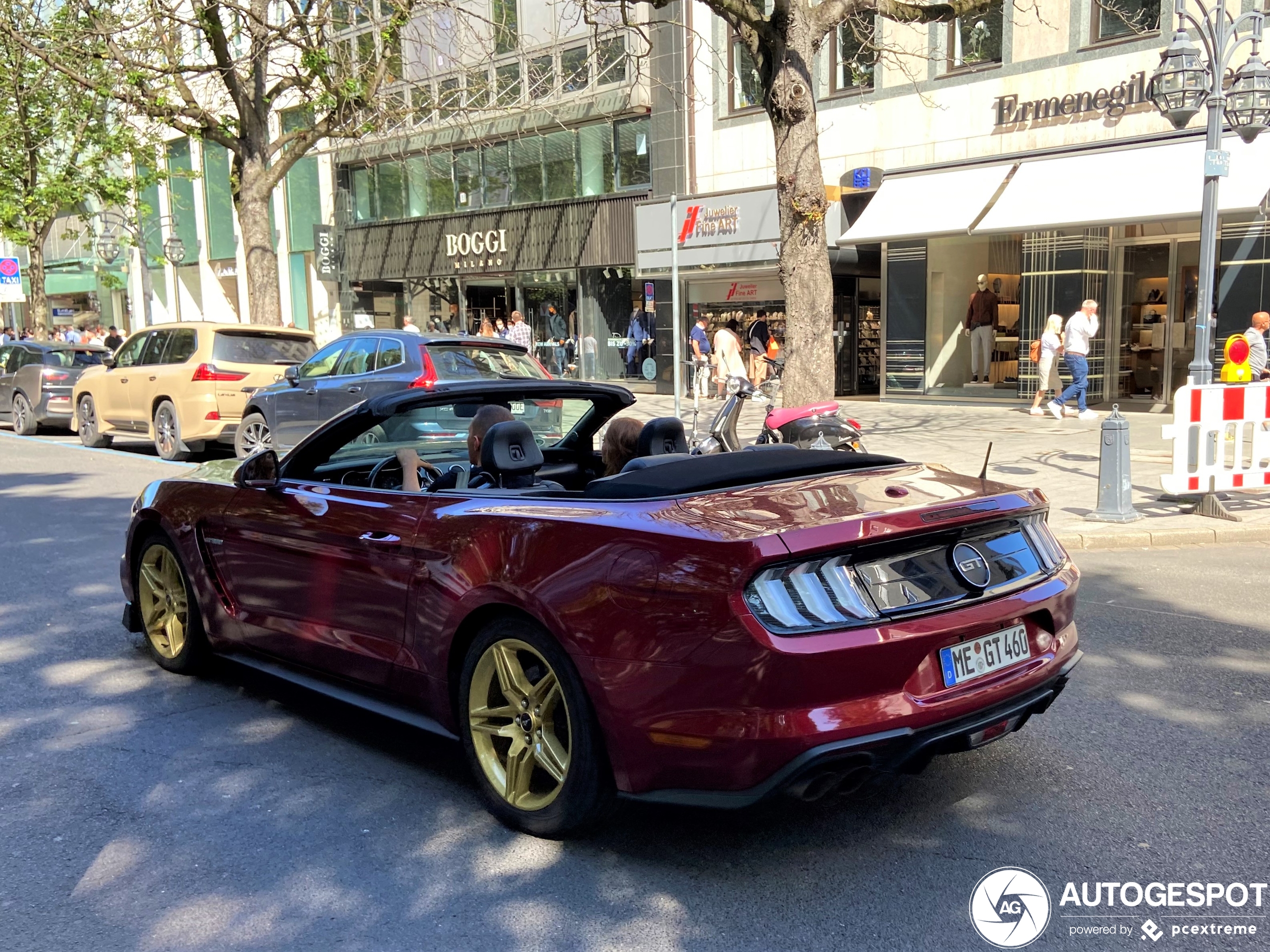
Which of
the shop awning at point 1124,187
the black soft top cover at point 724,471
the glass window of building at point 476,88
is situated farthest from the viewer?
the glass window of building at point 476,88

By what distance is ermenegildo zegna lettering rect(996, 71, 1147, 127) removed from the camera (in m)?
16.5

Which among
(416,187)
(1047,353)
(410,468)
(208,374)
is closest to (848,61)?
(1047,353)

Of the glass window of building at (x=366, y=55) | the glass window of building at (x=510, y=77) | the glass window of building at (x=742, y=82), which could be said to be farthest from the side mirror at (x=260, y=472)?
the glass window of building at (x=510, y=77)

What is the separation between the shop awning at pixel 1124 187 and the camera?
50.9 feet

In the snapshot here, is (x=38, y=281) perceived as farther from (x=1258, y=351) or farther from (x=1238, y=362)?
(x=1238, y=362)

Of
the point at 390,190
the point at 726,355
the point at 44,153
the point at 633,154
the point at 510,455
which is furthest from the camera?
the point at 390,190

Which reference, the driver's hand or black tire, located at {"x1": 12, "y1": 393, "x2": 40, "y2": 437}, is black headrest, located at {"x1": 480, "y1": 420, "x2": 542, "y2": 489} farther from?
black tire, located at {"x1": 12, "y1": 393, "x2": 40, "y2": 437}

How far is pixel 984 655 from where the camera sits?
10.9 ft

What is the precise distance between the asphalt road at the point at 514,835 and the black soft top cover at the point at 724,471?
3.76ft

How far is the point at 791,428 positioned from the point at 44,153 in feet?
93.8

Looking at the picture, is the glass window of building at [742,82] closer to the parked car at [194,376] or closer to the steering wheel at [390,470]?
the parked car at [194,376]

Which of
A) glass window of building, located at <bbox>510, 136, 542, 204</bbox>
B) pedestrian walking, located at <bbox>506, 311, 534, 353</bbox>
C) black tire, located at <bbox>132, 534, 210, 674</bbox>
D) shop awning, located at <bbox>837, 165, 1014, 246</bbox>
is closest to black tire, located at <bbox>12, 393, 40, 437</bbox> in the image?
pedestrian walking, located at <bbox>506, 311, 534, 353</bbox>

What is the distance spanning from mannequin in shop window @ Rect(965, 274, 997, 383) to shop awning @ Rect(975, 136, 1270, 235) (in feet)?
7.10

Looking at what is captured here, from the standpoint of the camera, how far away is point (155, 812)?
384cm
